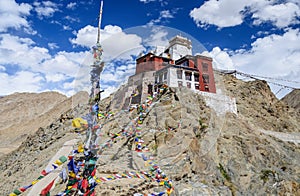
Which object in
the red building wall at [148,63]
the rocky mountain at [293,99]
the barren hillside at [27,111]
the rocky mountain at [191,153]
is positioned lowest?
the rocky mountain at [191,153]

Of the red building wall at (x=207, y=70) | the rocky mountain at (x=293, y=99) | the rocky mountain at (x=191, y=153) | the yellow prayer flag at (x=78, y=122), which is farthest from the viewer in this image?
the rocky mountain at (x=293, y=99)

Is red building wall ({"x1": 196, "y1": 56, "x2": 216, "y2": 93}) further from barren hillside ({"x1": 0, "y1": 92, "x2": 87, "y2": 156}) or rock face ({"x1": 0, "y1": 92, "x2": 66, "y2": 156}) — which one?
rock face ({"x1": 0, "y1": 92, "x2": 66, "y2": 156})

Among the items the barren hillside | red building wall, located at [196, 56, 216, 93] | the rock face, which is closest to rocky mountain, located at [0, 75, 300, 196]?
red building wall, located at [196, 56, 216, 93]

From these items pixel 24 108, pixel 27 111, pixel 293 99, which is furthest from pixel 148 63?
pixel 293 99

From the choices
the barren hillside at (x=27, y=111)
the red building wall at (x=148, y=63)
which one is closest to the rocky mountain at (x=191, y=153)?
the red building wall at (x=148, y=63)

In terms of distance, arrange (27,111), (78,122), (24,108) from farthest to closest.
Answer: (24,108), (27,111), (78,122)

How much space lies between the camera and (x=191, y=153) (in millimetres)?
12250

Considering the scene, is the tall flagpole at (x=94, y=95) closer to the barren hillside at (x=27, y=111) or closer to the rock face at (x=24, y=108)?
the barren hillside at (x=27, y=111)

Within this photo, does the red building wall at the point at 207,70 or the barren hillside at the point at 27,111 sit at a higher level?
the barren hillside at the point at 27,111

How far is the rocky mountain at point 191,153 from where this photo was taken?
27.8ft

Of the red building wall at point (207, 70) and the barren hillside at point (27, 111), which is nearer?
the red building wall at point (207, 70)

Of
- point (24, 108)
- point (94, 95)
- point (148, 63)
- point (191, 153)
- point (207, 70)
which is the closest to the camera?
point (94, 95)

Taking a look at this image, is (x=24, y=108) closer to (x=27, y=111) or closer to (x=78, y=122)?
(x=27, y=111)

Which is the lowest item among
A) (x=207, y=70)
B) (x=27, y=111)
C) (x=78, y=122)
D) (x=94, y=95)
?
(x=78, y=122)
